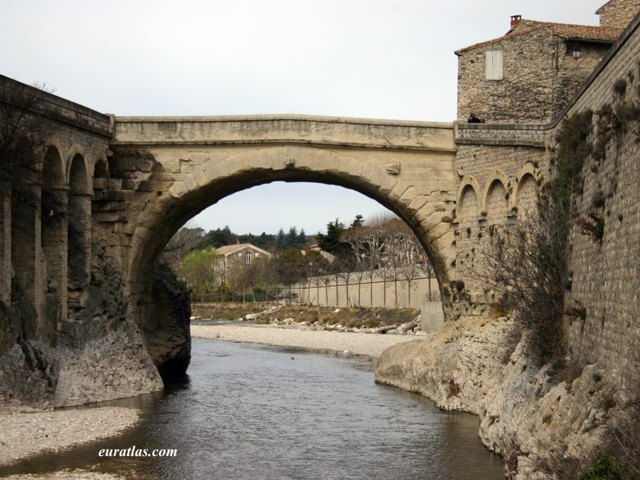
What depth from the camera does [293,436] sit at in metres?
16.9

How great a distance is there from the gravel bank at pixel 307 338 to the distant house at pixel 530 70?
9357 mm

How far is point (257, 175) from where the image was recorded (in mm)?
23094

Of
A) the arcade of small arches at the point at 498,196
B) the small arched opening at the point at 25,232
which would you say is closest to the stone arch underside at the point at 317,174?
the arcade of small arches at the point at 498,196

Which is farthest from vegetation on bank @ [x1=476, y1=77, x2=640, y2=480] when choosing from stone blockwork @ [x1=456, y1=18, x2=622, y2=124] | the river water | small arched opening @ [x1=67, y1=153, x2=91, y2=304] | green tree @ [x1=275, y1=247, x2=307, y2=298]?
green tree @ [x1=275, y1=247, x2=307, y2=298]

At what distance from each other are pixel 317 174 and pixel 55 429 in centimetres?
962

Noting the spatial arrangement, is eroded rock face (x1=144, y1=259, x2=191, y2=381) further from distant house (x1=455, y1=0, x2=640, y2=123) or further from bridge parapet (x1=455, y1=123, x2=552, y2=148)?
distant house (x1=455, y1=0, x2=640, y2=123)

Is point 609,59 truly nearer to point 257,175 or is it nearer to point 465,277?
point 465,277

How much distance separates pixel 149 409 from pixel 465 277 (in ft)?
26.5

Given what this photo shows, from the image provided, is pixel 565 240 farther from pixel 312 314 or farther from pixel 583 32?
pixel 312 314

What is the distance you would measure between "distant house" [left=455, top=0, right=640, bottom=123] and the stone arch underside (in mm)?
10681

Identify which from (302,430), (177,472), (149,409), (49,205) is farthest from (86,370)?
(177,472)

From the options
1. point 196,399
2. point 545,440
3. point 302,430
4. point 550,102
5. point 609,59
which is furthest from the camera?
point 550,102

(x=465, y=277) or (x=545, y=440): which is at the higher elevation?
(x=465, y=277)

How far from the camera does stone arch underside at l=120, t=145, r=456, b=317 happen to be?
2238 centimetres
